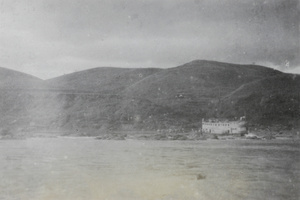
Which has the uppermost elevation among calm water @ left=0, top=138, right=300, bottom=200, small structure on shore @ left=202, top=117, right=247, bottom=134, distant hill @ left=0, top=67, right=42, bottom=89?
distant hill @ left=0, top=67, right=42, bottom=89

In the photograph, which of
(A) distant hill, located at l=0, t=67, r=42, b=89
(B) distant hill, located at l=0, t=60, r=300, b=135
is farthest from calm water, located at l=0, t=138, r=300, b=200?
(A) distant hill, located at l=0, t=67, r=42, b=89

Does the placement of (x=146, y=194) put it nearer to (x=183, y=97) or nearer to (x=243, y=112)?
(x=243, y=112)

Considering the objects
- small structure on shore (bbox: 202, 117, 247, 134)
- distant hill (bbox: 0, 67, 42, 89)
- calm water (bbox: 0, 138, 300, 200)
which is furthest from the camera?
distant hill (bbox: 0, 67, 42, 89)

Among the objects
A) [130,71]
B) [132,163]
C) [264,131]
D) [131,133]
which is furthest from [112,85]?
[132,163]

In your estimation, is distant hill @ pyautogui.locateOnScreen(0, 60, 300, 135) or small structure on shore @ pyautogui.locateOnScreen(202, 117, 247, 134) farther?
small structure on shore @ pyautogui.locateOnScreen(202, 117, 247, 134)

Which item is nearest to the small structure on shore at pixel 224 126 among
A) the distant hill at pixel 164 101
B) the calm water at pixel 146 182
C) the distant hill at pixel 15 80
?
the distant hill at pixel 164 101

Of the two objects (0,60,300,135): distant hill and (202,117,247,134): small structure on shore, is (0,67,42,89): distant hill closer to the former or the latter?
(0,60,300,135): distant hill

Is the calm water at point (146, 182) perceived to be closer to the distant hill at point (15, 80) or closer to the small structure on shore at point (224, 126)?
the small structure on shore at point (224, 126)

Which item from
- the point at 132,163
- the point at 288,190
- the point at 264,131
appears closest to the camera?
the point at 288,190
